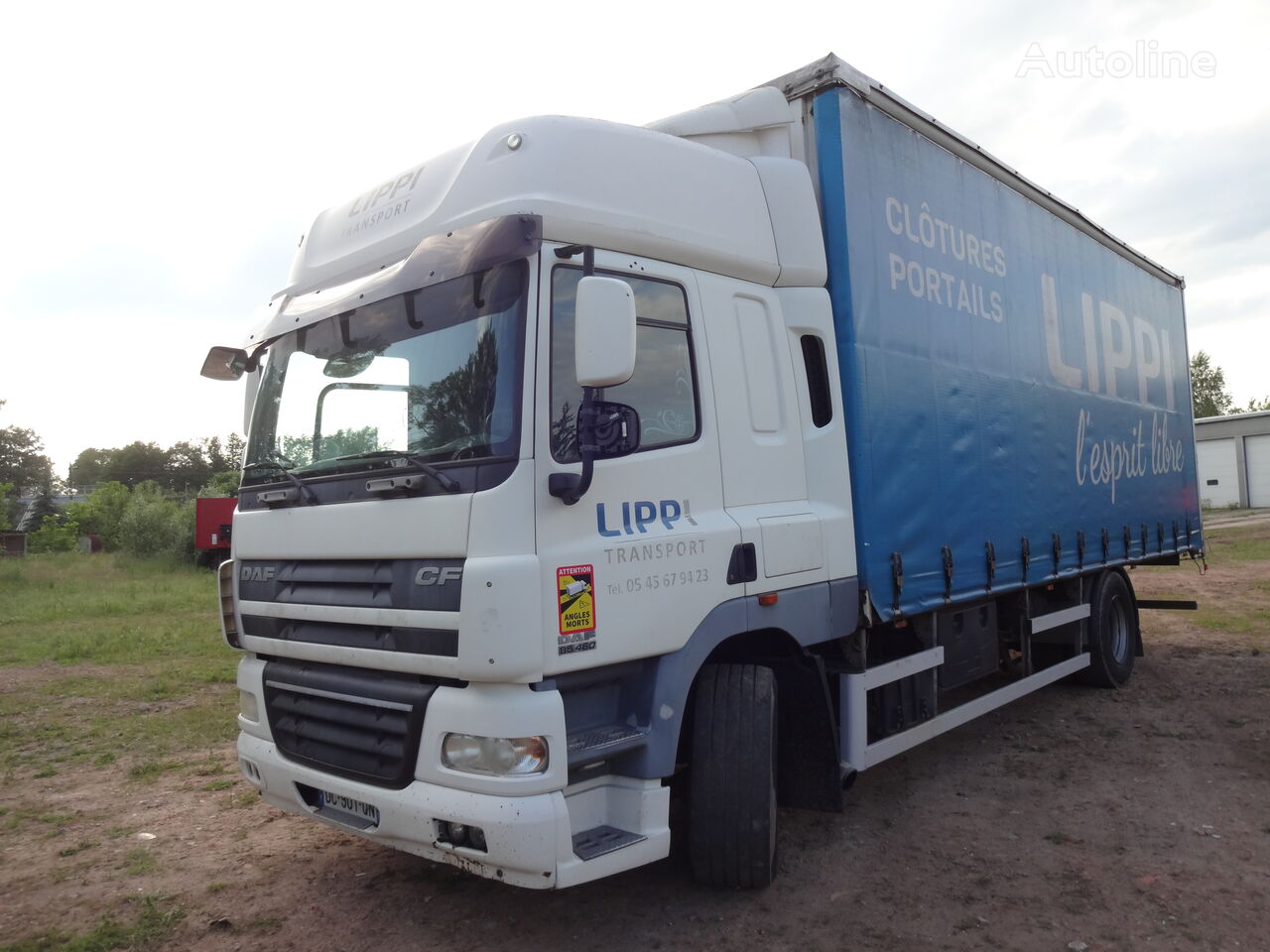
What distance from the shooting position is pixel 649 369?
3.79 m

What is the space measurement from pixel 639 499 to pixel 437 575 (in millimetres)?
841

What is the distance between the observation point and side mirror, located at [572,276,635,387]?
317cm

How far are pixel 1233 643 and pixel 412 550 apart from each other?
10116mm

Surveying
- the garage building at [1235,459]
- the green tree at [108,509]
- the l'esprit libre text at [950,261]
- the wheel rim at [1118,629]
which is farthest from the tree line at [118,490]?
the garage building at [1235,459]

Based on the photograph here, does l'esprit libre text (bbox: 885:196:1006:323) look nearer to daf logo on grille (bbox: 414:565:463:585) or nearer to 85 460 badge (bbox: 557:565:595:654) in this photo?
85 460 badge (bbox: 557:565:595:654)

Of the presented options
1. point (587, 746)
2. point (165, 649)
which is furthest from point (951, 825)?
point (165, 649)

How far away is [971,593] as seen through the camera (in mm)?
5473

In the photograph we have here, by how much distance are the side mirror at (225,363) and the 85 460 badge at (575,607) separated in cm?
232

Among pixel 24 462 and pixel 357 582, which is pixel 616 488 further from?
pixel 24 462

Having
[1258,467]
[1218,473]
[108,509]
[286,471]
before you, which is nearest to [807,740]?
[286,471]

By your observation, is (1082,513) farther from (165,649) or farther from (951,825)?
(165,649)

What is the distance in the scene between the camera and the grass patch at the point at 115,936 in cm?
380

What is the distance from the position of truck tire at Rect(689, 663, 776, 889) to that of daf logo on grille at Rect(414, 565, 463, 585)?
4.23 ft

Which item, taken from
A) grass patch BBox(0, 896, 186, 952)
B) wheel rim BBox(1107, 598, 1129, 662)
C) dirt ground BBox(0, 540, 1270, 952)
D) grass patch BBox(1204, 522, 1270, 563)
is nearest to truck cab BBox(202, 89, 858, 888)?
dirt ground BBox(0, 540, 1270, 952)
